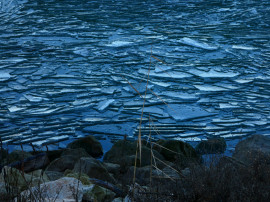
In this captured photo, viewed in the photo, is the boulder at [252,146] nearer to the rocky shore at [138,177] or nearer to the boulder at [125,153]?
the rocky shore at [138,177]

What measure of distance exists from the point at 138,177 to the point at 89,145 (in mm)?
823

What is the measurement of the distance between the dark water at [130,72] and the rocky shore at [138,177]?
1.29ft

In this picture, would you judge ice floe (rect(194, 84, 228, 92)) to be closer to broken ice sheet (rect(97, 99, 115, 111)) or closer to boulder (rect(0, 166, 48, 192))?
broken ice sheet (rect(97, 99, 115, 111))

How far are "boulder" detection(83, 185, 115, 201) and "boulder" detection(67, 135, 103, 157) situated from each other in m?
1.06

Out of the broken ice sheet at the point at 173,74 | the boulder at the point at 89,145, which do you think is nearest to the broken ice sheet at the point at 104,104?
the boulder at the point at 89,145

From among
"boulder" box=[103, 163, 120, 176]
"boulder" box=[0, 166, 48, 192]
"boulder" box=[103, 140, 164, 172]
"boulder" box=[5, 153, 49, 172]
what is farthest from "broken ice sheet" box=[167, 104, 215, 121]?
"boulder" box=[0, 166, 48, 192]

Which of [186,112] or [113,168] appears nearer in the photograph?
[113,168]

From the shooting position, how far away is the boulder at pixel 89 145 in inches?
120

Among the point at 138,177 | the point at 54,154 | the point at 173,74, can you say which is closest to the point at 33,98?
the point at 54,154

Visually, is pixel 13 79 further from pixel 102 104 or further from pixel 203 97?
pixel 203 97

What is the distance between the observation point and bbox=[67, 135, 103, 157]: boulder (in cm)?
306

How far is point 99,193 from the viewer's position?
6.39 feet

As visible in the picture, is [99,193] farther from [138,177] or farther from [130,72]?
[130,72]

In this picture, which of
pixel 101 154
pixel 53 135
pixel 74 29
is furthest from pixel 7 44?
pixel 101 154
